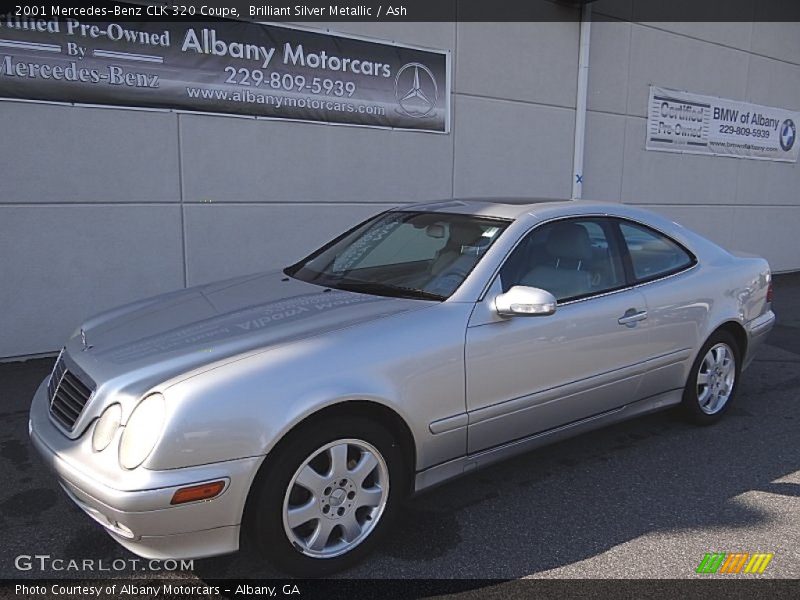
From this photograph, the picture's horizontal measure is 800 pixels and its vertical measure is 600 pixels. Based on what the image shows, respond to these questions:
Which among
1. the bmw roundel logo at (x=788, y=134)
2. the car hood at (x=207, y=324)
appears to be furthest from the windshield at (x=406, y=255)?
the bmw roundel logo at (x=788, y=134)

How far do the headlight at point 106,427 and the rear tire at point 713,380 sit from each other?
3.37m

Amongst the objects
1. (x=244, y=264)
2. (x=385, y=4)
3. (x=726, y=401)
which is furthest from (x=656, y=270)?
(x=385, y=4)

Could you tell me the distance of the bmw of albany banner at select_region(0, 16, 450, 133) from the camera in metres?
5.56

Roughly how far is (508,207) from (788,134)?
1126 centimetres

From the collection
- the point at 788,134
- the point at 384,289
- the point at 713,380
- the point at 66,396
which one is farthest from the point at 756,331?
the point at 788,134

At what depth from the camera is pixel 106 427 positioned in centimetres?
246

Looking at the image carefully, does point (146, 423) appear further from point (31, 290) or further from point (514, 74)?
point (514, 74)

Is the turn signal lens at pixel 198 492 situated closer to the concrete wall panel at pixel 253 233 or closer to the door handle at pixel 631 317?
the door handle at pixel 631 317

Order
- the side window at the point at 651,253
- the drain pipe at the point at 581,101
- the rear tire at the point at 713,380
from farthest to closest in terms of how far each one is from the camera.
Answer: the drain pipe at the point at 581,101
the rear tire at the point at 713,380
the side window at the point at 651,253

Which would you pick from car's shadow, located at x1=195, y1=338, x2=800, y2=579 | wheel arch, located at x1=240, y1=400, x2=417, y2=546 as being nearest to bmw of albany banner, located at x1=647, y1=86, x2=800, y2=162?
car's shadow, located at x1=195, y1=338, x2=800, y2=579

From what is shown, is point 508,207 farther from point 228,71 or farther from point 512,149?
point 512,149

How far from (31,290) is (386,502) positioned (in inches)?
175

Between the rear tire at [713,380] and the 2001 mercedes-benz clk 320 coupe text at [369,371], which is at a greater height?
the 2001 mercedes-benz clk 320 coupe text at [369,371]

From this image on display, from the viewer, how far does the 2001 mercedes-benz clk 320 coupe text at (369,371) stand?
239 cm
